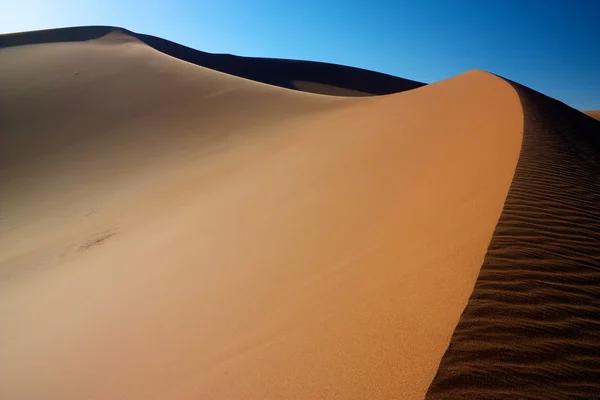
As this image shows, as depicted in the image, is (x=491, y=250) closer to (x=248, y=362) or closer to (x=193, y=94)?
(x=248, y=362)

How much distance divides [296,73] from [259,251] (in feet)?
174

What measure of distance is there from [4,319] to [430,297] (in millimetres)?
5930

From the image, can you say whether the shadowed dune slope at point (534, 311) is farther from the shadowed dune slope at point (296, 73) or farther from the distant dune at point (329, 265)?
the shadowed dune slope at point (296, 73)

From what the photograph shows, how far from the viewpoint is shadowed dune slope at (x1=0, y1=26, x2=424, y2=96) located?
167 ft

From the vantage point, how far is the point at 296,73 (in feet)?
182

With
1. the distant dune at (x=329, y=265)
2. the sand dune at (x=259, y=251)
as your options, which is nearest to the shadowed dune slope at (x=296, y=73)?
the sand dune at (x=259, y=251)

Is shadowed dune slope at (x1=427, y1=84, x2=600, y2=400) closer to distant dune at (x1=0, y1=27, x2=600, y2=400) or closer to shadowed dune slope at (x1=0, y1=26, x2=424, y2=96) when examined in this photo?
distant dune at (x1=0, y1=27, x2=600, y2=400)

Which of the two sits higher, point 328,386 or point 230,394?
point 328,386

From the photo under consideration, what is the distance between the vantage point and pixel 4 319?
5879 millimetres

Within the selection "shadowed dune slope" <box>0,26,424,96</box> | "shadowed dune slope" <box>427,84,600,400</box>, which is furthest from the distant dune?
"shadowed dune slope" <box>0,26,424,96</box>

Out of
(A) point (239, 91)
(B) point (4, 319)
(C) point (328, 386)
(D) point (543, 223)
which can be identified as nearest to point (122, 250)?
(B) point (4, 319)

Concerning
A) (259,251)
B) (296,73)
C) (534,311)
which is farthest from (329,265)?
(296,73)

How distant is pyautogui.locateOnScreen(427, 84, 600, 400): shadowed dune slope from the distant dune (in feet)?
0.04

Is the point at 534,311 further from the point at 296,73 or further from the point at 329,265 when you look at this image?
the point at 296,73
